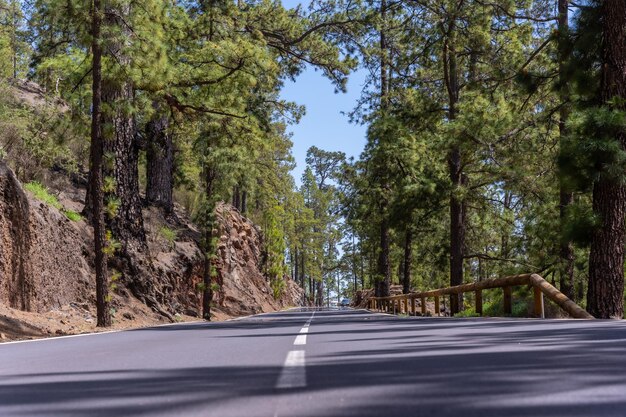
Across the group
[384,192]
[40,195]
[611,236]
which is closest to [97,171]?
[40,195]

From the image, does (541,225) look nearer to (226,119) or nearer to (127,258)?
(226,119)

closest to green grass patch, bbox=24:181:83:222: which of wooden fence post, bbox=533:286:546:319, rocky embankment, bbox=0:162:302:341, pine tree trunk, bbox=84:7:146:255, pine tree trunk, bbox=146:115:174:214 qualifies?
rocky embankment, bbox=0:162:302:341

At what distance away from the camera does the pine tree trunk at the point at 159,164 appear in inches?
1095

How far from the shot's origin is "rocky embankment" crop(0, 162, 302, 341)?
15.0 m

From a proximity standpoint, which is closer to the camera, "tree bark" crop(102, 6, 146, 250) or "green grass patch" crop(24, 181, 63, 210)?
"green grass patch" crop(24, 181, 63, 210)

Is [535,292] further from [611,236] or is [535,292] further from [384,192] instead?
[384,192]

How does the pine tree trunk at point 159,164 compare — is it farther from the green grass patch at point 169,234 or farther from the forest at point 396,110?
the green grass patch at point 169,234

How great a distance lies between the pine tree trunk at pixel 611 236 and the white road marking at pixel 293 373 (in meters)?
9.01

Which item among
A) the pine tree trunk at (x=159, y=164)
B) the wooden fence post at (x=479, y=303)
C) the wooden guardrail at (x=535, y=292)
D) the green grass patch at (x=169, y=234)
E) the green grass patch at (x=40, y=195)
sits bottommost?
the wooden fence post at (x=479, y=303)

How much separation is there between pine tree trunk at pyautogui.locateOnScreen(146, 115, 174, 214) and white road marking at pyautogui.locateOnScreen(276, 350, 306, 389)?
72.1 ft

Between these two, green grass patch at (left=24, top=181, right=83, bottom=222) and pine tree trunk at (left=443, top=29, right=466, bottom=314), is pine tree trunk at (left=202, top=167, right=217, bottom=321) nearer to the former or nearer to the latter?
green grass patch at (left=24, top=181, right=83, bottom=222)

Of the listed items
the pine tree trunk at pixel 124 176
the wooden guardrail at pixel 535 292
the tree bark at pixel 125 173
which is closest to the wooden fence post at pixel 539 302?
the wooden guardrail at pixel 535 292

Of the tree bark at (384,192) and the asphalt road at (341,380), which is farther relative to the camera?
the tree bark at (384,192)

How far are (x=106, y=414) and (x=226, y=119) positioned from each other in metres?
20.4
